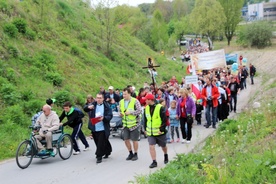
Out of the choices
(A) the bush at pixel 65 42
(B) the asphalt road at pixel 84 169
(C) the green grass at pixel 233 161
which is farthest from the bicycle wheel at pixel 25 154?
(A) the bush at pixel 65 42

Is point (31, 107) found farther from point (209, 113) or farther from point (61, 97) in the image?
point (209, 113)

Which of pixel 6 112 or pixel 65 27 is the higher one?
pixel 65 27

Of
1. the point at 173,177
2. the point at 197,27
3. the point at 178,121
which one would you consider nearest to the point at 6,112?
the point at 178,121

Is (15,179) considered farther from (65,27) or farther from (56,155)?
(65,27)

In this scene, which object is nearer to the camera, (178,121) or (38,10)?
(178,121)

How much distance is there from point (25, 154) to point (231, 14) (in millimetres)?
72645

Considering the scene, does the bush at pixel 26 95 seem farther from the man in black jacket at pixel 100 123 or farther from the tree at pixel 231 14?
the tree at pixel 231 14

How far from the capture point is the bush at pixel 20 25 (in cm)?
2122

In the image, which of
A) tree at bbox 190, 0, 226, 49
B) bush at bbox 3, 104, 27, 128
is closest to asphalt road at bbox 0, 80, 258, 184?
bush at bbox 3, 104, 27, 128

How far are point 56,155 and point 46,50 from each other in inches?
414

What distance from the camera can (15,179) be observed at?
375 inches

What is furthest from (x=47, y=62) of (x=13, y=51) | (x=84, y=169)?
(x=84, y=169)

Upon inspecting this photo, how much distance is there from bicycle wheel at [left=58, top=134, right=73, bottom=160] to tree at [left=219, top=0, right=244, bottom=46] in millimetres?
69623

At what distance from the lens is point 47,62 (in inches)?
786
